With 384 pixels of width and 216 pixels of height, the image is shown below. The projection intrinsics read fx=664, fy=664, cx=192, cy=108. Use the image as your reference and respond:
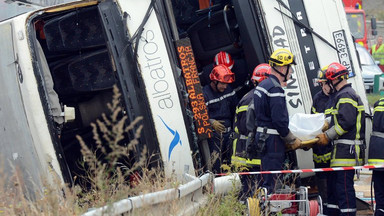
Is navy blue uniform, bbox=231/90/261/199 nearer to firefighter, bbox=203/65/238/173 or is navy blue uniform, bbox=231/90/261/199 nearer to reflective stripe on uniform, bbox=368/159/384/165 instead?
firefighter, bbox=203/65/238/173

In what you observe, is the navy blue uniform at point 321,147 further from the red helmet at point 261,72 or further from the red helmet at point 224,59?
the red helmet at point 224,59

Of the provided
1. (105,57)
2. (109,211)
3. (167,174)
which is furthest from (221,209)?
(105,57)

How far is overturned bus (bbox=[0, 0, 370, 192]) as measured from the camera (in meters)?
5.80

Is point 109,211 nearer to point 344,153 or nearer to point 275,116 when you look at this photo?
point 275,116

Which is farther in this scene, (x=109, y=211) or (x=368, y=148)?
(x=368, y=148)

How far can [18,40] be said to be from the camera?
581 cm

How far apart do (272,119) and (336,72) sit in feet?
3.00

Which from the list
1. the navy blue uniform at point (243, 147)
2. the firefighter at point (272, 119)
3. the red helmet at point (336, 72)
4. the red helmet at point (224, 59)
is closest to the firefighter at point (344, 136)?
the red helmet at point (336, 72)

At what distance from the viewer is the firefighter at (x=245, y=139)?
6.70m

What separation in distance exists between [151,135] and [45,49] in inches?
86.0

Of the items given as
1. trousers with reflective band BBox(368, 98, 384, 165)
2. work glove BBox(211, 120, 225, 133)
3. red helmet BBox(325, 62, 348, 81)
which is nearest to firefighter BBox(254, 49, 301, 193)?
red helmet BBox(325, 62, 348, 81)

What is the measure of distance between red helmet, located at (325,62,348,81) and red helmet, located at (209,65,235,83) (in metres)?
1.43

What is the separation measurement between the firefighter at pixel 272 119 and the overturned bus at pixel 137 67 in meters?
0.39

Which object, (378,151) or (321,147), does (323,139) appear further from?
(378,151)
